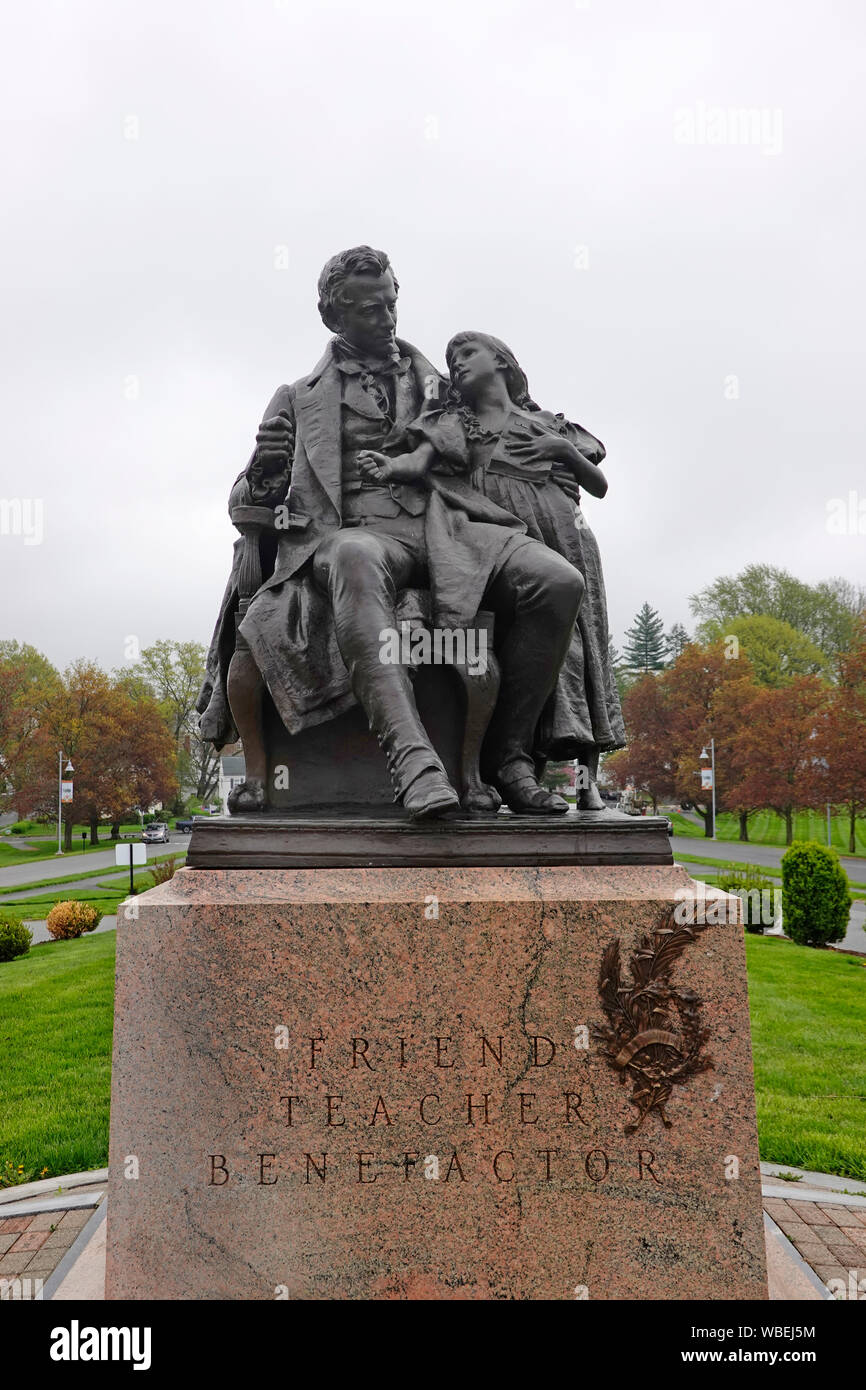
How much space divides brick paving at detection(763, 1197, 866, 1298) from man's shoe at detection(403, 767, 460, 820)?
232 cm

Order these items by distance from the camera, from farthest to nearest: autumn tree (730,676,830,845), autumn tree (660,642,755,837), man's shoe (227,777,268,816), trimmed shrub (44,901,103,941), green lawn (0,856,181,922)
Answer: autumn tree (660,642,755,837), autumn tree (730,676,830,845), green lawn (0,856,181,922), trimmed shrub (44,901,103,941), man's shoe (227,777,268,816)

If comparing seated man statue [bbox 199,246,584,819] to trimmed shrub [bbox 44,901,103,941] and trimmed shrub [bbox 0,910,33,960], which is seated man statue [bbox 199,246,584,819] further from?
trimmed shrub [bbox 44,901,103,941]

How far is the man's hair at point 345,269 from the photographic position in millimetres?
4266

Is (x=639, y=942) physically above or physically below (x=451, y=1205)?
above

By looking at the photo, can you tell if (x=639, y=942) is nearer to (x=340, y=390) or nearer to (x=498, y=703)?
(x=498, y=703)

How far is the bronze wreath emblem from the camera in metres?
3.03

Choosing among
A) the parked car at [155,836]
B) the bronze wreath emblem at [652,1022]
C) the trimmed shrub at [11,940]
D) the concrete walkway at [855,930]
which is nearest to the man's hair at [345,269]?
the bronze wreath emblem at [652,1022]

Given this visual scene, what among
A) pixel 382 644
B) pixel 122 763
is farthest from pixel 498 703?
pixel 122 763

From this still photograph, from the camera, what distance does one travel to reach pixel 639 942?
3.09m

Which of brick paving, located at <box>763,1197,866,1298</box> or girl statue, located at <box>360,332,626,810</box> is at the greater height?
girl statue, located at <box>360,332,626,810</box>

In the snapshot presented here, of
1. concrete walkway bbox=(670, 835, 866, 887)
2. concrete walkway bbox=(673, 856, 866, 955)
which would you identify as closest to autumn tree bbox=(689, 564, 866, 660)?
concrete walkway bbox=(670, 835, 866, 887)

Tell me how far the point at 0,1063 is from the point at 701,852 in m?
24.1

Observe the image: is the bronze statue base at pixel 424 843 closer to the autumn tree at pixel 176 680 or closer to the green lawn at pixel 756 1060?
the green lawn at pixel 756 1060

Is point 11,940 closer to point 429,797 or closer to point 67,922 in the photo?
point 67,922
